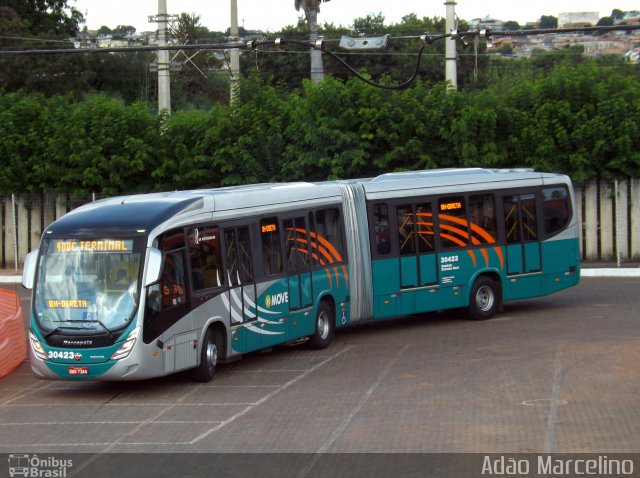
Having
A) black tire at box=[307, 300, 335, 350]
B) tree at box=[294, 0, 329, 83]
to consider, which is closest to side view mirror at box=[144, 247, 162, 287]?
black tire at box=[307, 300, 335, 350]

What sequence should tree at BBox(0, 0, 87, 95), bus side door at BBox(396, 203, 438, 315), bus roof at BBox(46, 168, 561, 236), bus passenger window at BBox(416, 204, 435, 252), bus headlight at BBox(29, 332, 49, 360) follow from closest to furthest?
1. bus headlight at BBox(29, 332, 49, 360)
2. bus roof at BBox(46, 168, 561, 236)
3. bus side door at BBox(396, 203, 438, 315)
4. bus passenger window at BBox(416, 204, 435, 252)
5. tree at BBox(0, 0, 87, 95)

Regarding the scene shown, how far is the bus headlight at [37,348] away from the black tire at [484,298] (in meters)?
9.92

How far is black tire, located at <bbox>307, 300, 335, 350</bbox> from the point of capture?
19938 millimetres

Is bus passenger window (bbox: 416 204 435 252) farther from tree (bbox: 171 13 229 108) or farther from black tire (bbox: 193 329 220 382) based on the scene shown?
tree (bbox: 171 13 229 108)

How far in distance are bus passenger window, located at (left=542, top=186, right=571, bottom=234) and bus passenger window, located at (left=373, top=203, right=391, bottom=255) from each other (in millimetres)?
4059

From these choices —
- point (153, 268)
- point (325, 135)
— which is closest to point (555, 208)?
point (325, 135)

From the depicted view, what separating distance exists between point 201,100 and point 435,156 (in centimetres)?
3748

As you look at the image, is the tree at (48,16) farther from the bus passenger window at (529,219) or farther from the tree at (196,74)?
the bus passenger window at (529,219)

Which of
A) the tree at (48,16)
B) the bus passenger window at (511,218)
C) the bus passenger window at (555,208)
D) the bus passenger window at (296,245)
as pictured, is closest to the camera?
the bus passenger window at (296,245)

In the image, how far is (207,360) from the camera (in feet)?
56.0

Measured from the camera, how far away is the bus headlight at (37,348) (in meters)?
15.9

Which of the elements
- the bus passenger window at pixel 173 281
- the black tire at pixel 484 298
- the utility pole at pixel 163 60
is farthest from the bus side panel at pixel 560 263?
the utility pole at pixel 163 60

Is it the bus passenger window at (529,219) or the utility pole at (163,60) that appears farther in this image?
the utility pole at (163,60)

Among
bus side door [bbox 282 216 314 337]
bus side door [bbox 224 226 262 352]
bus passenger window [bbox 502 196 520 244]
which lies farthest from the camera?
A: bus passenger window [bbox 502 196 520 244]
